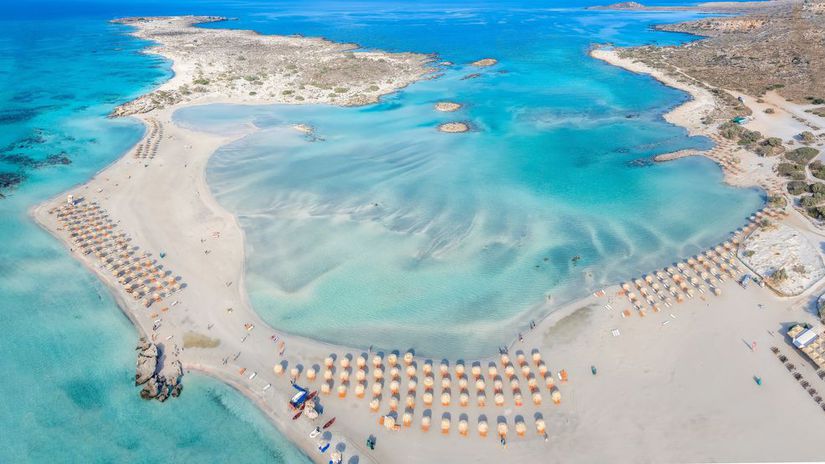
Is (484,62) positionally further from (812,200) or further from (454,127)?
(812,200)

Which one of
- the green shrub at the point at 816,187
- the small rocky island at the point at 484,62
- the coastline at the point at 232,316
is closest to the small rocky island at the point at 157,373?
the coastline at the point at 232,316

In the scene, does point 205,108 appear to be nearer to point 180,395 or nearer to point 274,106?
point 274,106

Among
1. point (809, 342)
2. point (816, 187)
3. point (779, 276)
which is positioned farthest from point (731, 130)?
point (809, 342)

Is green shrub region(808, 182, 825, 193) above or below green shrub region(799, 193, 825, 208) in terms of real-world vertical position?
above

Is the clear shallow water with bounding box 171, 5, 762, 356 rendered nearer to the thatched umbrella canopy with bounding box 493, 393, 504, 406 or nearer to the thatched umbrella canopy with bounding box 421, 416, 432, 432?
the thatched umbrella canopy with bounding box 493, 393, 504, 406

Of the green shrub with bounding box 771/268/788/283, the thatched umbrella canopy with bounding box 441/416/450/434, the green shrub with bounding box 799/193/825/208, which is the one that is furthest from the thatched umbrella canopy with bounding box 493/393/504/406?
the green shrub with bounding box 799/193/825/208
